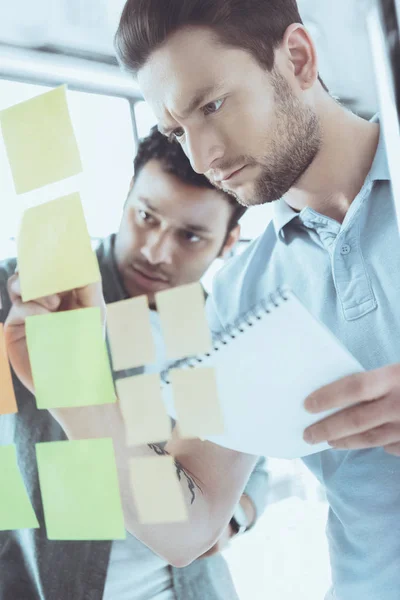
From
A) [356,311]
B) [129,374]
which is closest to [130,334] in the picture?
[129,374]

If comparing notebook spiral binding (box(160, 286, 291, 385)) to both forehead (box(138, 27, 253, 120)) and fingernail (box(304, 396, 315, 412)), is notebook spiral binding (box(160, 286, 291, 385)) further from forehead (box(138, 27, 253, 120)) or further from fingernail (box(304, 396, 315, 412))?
forehead (box(138, 27, 253, 120))

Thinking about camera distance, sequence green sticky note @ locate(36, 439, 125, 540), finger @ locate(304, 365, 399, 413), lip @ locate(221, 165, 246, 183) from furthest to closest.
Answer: green sticky note @ locate(36, 439, 125, 540), lip @ locate(221, 165, 246, 183), finger @ locate(304, 365, 399, 413)

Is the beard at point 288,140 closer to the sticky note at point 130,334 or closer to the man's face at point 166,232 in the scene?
the man's face at point 166,232

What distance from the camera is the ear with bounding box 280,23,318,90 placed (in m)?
0.54

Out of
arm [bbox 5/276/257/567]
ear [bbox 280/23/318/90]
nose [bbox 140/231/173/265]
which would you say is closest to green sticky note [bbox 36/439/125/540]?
arm [bbox 5/276/257/567]

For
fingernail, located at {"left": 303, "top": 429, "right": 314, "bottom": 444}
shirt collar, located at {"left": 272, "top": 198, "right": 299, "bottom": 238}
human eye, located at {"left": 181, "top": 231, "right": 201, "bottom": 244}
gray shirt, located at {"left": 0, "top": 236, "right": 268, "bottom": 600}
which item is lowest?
gray shirt, located at {"left": 0, "top": 236, "right": 268, "bottom": 600}

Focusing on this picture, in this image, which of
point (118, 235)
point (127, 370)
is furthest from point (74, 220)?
point (127, 370)

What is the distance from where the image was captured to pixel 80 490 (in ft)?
2.30

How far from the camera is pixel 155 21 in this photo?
572 millimetres

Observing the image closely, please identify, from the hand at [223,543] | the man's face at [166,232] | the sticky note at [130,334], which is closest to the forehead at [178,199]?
the man's face at [166,232]

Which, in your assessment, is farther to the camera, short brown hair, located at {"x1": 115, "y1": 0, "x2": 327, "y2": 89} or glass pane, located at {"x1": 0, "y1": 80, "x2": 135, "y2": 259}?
glass pane, located at {"x1": 0, "y1": 80, "x2": 135, "y2": 259}

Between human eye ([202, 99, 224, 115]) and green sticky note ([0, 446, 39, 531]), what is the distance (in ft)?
1.57

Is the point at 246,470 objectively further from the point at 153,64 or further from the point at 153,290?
the point at 153,64

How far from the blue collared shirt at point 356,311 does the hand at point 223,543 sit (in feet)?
0.38
